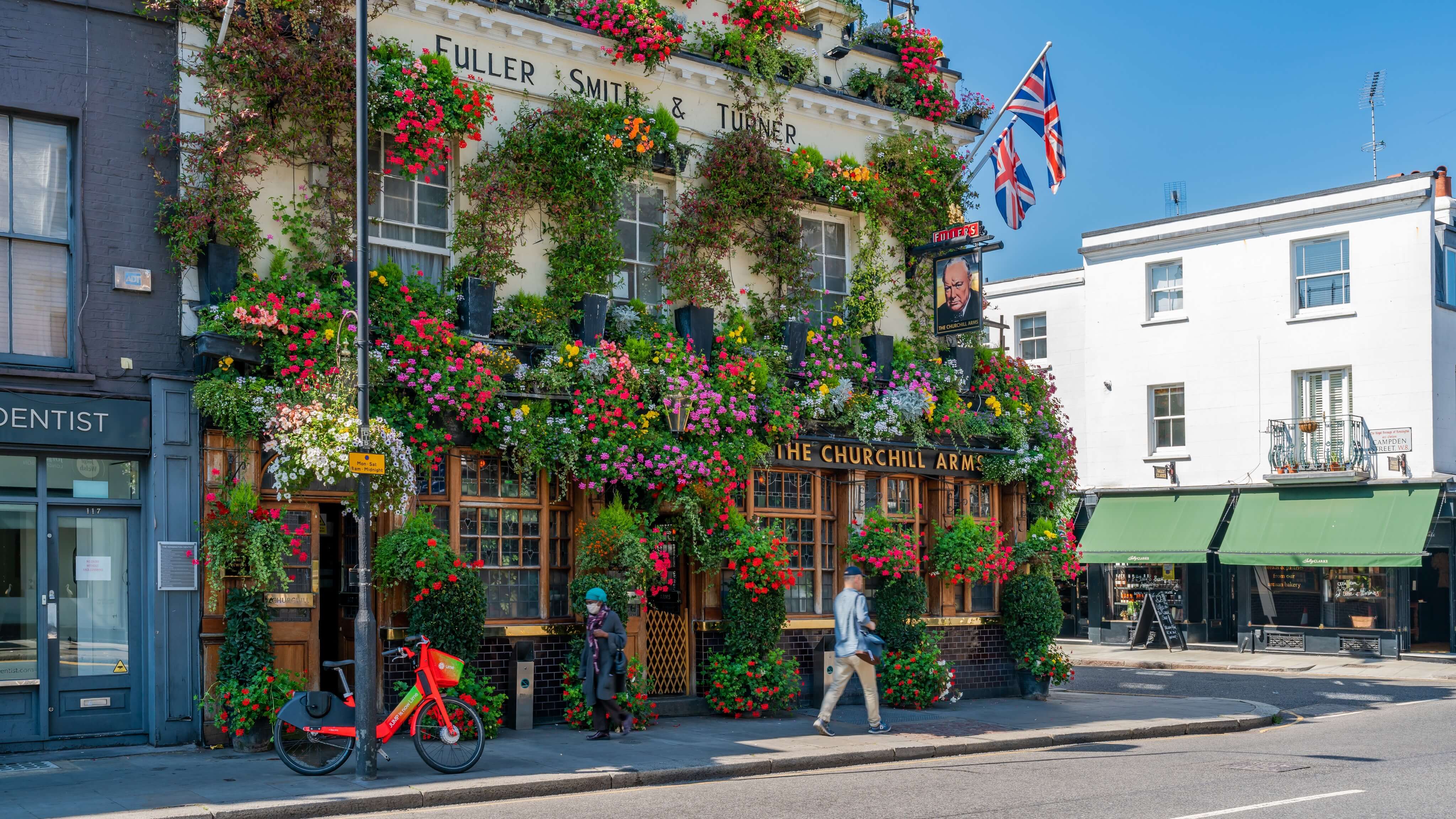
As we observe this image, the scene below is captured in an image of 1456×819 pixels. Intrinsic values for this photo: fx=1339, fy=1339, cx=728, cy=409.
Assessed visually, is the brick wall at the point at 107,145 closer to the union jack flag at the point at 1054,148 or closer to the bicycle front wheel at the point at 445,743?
the bicycle front wheel at the point at 445,743

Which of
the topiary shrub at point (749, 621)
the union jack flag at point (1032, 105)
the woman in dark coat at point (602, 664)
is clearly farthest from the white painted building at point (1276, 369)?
the woman in dark coat at point (602, 664)

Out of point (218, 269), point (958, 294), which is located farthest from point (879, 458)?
point (218, 269)

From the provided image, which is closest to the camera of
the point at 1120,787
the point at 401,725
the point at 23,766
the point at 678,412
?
the point at 1120,787

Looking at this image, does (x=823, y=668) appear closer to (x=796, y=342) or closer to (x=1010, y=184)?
(x=796, y=342)

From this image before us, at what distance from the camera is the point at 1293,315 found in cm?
2944

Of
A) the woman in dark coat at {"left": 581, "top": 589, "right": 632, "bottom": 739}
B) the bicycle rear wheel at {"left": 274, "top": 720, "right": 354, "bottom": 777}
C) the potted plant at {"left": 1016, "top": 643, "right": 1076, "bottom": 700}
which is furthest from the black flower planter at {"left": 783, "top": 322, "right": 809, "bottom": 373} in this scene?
the bicycle rear wheel at {"left": 274, "top": 720, "right": 354, "bottom": 777}

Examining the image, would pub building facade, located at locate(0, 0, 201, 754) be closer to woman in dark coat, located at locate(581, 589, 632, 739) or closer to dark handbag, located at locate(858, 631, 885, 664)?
woman in dark coat, located at locate(581, 589, 632, 739)

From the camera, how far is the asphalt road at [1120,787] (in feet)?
32.6

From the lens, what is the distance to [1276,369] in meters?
29.6

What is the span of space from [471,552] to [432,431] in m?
1.65

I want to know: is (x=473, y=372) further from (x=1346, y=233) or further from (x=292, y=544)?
(x=1346, y=233)

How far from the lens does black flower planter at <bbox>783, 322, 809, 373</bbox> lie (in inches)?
687

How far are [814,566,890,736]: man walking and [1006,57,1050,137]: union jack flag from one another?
7252 millimetres

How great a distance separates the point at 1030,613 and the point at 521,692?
7847 mm
